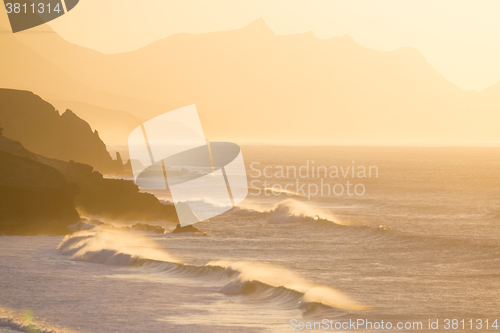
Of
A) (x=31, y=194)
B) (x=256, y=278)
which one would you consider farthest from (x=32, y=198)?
(x=256, y=278)

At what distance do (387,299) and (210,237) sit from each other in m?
14.8

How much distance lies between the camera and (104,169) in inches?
2953

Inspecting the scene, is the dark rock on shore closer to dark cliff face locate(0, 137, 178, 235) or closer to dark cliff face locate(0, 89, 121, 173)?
dark cliff face locate(0, 137, 178, 235)

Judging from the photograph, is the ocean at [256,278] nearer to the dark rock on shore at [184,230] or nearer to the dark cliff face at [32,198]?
the dark rock on shore at [184,230]

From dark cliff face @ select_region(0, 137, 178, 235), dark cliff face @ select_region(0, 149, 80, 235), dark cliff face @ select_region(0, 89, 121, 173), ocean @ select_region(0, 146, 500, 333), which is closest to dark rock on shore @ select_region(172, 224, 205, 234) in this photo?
ocean @ select_region(0, 146, 500, 333)

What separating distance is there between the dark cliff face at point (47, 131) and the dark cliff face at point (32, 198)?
35.2m

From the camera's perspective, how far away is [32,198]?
1171 inches

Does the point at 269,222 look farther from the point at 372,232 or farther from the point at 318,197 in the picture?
the point at 318,197

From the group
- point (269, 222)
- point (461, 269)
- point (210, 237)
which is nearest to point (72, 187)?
point (210, 237)

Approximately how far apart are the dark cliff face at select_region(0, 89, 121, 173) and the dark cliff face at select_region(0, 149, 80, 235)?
35191 millimetres

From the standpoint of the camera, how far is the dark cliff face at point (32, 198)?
28.9 metres

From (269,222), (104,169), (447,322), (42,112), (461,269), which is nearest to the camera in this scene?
(447,322)

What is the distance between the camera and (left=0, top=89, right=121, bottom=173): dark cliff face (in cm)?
6412

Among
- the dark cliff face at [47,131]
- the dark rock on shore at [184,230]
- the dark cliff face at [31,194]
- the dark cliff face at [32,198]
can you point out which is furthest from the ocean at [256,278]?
the dark cliff face at [47,131]
